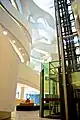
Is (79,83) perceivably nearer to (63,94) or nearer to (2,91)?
(63,94)

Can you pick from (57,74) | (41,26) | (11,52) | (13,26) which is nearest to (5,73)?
(11,52)

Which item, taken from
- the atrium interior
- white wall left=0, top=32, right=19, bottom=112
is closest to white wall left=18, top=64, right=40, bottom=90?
the atrium interior

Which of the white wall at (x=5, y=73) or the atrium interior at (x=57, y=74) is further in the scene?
the atrium interior at (x=57, y=74)

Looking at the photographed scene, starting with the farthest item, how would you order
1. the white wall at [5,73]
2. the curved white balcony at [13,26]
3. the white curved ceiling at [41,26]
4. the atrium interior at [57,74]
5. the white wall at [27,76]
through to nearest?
the white curved ceiling at [41,26]
the white wall at [27,76]
the curved white balcony at [13,26]
the atrium interior at [57,74]
the white wall at [5,73]

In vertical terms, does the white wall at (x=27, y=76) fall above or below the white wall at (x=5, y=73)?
above

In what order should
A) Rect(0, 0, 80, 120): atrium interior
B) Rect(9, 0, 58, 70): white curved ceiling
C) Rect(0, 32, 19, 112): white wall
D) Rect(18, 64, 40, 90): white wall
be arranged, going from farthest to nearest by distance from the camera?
Rect(9, 0, 58, 70): white curved ceiling
Rect(18, 64, 40, 90): white wall
Rect(0, 0, 80, 120): atrium interior
Rect(0, 32, 19, 112): white wall

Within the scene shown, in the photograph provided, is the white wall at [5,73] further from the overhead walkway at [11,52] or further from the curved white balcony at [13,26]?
the curved white balcony at [13,26]

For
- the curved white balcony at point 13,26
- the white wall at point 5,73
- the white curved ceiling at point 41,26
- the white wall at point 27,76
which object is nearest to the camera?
the white wall at point 5,73

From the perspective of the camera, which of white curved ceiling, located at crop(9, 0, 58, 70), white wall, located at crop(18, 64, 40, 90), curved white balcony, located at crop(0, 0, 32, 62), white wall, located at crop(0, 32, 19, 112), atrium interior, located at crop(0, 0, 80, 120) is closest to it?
white wall, located at crop(0, 32, 19, 112)

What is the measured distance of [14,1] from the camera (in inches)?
469

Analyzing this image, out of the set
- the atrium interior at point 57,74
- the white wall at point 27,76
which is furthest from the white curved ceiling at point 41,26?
the atrium interior at point 57,74

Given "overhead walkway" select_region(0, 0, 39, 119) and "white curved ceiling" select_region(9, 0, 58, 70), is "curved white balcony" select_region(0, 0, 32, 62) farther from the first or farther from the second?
"white curved ceiling" select_region(9, 0, 58, 70)

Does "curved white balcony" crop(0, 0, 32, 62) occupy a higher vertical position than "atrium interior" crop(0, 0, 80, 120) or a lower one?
higher

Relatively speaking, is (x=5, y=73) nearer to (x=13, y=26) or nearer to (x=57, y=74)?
(x=57, y=74)
